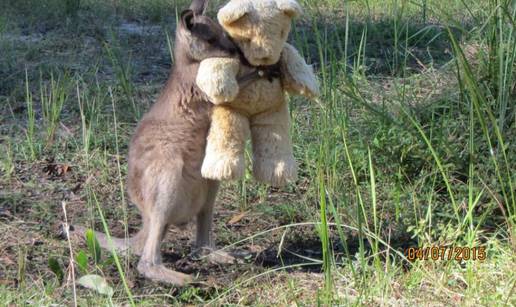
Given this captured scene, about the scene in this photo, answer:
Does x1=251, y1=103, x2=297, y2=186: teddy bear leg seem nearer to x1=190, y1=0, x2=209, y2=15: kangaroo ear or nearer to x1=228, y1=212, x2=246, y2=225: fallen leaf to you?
x1=190, y1=0, x2=209, y2=15: kangaroo ear

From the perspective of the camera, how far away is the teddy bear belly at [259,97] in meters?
3.86

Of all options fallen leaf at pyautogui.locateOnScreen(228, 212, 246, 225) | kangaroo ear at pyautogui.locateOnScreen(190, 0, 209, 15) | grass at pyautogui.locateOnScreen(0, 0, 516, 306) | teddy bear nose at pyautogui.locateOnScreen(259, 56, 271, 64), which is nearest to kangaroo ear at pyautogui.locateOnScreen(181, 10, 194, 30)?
kangaroo ear at pyautogui.locateOnScreen(190, 0, 209, 15)

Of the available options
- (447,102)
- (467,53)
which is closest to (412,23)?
(467,53)

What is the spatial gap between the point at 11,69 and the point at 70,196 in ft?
6.66

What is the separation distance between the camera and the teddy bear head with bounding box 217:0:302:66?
3.66m

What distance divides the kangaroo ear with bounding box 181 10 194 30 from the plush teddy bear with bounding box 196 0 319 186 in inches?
7.2

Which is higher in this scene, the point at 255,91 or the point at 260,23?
the point at 260,23

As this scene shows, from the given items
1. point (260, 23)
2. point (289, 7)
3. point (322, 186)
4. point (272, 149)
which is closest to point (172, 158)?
point (272, 149)

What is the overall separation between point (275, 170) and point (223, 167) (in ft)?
0.79

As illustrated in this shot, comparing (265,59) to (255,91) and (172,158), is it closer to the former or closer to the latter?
(255,91)

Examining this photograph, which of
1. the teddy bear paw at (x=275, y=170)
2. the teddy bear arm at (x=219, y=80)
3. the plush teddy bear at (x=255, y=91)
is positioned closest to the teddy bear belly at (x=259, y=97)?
the plush teddy bear at (x=255, y=91)

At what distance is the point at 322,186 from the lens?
298 centimetres

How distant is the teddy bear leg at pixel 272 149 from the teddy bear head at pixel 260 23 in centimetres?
32
